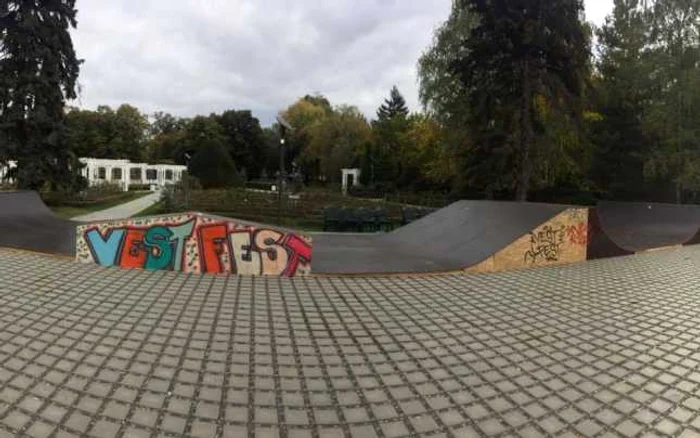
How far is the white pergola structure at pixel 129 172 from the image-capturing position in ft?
149

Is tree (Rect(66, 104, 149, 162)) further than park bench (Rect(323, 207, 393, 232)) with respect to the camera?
Yes

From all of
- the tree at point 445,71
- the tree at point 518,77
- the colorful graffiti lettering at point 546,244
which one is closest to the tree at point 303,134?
the tree at point 445,71

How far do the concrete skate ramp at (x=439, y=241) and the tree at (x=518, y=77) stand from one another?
22.2 ft

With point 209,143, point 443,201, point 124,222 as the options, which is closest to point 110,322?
point 124,222

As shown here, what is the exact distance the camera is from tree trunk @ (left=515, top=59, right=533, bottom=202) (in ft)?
58.7

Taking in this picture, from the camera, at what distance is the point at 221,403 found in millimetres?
3076

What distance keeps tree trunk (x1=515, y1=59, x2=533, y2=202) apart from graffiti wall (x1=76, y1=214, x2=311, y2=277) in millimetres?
13471

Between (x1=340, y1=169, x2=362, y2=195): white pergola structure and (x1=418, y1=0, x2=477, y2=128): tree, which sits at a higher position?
(x1=418, y1=0, x2=477, y2=128): tree

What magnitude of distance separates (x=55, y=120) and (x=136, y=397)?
2051cm

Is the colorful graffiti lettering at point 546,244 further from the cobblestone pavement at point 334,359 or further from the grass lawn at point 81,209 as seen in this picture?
the grass lawn at point 81,209

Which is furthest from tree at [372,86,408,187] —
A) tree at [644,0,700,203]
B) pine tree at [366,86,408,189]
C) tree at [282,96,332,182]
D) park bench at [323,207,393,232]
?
park bench at [323,207,393,232]

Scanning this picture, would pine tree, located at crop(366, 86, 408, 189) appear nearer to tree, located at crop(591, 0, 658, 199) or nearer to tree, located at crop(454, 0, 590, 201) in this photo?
tree, located at crop(591, 0, 658, 199)

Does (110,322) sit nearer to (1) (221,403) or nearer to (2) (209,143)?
(1) (221,403)

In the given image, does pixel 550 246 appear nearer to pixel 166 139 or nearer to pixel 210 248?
pixel 210 248
